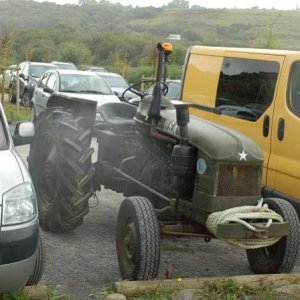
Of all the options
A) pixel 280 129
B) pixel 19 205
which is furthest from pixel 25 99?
pixel 19 205

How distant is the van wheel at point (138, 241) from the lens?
4.46 m

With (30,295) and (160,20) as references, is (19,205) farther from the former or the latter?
(160,20)

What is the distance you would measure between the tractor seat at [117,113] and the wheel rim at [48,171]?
649 mm

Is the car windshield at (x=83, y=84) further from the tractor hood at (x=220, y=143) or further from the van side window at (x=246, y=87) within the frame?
the tractor hood at (x=220, y=143)

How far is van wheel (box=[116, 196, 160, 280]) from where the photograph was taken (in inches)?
176

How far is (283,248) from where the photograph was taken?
4867 mm

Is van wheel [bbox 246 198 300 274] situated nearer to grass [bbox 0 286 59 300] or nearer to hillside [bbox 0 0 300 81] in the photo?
grass [bbox 0 286 59 300]

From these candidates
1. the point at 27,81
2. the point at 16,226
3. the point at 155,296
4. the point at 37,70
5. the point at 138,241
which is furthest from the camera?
the point at 37,70

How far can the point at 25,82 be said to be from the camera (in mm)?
20875

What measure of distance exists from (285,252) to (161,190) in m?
1.16

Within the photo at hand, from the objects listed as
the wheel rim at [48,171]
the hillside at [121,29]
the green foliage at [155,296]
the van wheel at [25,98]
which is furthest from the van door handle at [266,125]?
the hillside at [121,29]

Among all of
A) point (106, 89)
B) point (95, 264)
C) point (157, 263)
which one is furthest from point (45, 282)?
point (106, 89)

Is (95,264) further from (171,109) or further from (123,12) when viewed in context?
(123,12)

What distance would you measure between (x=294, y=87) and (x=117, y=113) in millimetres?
1922
